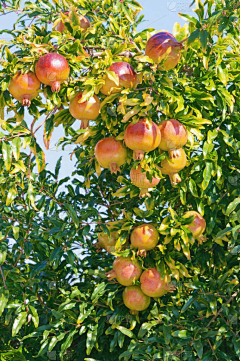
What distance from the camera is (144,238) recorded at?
217 cm

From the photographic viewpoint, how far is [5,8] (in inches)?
→ 122

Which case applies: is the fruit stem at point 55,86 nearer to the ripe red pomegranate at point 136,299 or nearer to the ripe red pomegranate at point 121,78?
the ripe red pomegranate at point 121,78

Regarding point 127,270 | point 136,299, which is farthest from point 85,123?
point 136,299

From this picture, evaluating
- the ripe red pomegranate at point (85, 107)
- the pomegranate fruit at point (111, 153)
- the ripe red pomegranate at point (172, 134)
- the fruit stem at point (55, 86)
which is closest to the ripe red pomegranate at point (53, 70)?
Answer: the fruit stem at point (55, 86)

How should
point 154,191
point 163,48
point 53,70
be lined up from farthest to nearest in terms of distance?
1. point 154,191
2. point 163,48
3. point 53,70

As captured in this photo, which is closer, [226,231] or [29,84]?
[29,84]

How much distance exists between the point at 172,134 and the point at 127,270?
0.81 metres

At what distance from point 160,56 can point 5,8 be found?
1701mm

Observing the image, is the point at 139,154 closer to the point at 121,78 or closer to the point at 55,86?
the point at 121,78

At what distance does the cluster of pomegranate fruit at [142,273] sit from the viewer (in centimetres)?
217

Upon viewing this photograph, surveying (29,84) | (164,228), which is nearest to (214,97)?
(164,228)

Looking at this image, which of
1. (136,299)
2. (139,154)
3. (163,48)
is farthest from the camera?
(136,299)

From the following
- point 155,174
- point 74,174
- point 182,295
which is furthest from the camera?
point 74,174

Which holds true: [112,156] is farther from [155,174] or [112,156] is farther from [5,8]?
[5,8]
